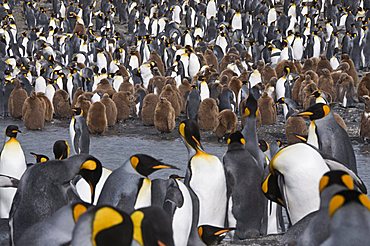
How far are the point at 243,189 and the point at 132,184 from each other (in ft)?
5.68

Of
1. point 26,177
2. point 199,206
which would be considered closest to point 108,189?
point 26,177

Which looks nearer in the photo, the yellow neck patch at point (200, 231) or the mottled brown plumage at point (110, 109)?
the yellow neck patch at point (200, 231)

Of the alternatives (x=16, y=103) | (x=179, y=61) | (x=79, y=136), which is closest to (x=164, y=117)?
(x=79, y=136)

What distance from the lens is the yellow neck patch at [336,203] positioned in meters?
2.70

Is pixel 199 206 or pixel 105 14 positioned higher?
pixel 105 14

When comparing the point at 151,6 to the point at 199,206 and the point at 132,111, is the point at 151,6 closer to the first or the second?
the point at 132,111

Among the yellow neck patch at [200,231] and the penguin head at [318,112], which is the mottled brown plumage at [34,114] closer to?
the penguin head at [318,112]

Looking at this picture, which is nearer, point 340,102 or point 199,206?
point 199,206

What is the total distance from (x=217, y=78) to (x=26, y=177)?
963cm

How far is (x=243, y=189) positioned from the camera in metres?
6.18


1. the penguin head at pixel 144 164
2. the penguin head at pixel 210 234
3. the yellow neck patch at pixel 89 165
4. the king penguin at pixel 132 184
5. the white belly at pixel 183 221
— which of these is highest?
the yellow neck patch at pixel 89 165

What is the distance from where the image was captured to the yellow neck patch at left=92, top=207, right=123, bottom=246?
256 cm

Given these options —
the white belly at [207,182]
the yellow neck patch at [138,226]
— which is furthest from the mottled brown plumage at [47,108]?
the yellow neck patch at [138,226]

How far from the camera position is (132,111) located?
40.7 ft
